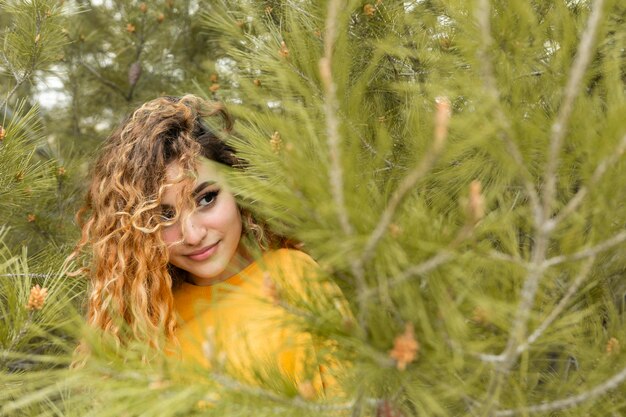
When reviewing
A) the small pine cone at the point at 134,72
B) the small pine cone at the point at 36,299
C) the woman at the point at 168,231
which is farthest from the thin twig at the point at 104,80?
the small pine cone at the point at 36,299

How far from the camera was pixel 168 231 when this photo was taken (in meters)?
1.16

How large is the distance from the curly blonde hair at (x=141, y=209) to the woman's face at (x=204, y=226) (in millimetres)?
20

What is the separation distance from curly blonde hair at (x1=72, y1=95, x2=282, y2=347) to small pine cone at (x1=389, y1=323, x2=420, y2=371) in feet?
2.00

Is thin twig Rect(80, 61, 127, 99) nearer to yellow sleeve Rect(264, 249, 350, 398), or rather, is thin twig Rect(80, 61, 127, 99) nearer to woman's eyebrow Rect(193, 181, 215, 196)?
woman's eyebrow Rect(193, 181, 215, 196)

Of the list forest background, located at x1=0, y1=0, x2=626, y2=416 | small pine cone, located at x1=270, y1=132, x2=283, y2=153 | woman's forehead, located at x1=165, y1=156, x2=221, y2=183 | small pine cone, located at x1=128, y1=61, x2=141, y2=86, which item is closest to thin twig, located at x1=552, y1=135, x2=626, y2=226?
forest background, located at x1=0, y1=0, x2=626, y2=416

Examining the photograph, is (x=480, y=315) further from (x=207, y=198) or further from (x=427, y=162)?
(x=207, y=198)

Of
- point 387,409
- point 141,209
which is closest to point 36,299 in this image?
point 141,209

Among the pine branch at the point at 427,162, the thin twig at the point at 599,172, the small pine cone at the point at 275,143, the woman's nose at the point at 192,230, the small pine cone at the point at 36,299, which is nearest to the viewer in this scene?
the pine branch at the point at 427,162

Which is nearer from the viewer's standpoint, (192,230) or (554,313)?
(554,313)

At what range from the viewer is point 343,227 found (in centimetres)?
51

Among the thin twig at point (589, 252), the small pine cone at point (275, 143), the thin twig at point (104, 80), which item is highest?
the thin twig at point (589, 252)

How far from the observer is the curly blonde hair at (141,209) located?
3.85ft

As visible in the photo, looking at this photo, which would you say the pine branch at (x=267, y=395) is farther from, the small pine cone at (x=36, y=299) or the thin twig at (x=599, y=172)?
the small pine cone at (x=36, y=299)

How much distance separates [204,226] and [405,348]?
63cm
